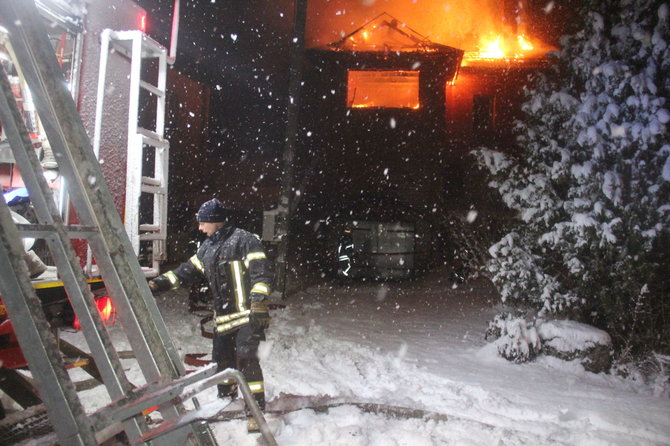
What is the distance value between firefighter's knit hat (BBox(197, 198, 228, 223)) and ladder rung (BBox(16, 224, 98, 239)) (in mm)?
1966

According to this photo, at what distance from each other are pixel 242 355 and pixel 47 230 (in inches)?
89.6

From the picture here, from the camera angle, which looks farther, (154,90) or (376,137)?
(376,137)

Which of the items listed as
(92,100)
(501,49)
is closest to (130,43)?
(92,100)

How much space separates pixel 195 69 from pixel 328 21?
9357 mm

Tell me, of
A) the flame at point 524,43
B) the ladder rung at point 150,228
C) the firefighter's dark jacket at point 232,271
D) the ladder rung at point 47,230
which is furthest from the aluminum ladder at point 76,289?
the flame at point 524,43

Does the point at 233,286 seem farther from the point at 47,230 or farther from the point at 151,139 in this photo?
the point at 47,230

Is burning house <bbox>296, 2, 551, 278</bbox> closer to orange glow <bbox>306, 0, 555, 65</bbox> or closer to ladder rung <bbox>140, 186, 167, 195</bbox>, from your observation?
orange glow <bbox>306, 0, 555, 65</bbox>

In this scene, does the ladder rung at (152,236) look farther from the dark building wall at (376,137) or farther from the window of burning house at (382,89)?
the window of burning house at (382,89)

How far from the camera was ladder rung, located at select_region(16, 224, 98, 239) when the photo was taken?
1668mm

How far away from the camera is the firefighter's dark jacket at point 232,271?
3.80 m

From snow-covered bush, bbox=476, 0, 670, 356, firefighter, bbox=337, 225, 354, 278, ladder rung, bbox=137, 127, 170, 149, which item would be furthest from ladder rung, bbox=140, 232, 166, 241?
firefighter, bbox=337, 225, 354, 278

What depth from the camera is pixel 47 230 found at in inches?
69.7

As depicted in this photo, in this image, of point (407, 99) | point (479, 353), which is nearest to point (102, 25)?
point (479, 353)

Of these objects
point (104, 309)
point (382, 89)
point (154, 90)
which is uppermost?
point (382, 89)
